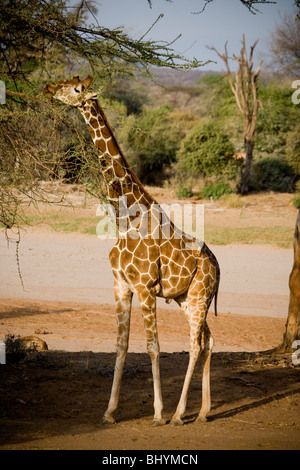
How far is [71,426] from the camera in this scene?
5438 millimetres

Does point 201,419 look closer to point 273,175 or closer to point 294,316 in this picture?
point 294,316

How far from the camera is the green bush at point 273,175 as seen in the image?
3130cm

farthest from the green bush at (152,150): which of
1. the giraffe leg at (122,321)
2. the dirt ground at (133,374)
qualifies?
the giraffe leg at (122,321)

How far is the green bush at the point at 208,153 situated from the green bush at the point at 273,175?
1.78m

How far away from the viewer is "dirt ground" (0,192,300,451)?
5.28m

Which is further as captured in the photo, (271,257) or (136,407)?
(271,257)

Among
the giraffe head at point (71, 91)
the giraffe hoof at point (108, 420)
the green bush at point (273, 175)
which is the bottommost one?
the giraffe hoof at point (108, 420)

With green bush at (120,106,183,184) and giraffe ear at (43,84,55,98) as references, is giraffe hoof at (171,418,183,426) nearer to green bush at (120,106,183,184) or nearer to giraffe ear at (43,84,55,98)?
giraffe ear at (43,84,55,98)

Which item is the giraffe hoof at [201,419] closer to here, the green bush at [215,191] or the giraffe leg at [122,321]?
the giraffe leg at [122,321]

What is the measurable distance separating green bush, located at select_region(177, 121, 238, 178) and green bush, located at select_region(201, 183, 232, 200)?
260 centimetres

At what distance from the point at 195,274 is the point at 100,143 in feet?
5.47

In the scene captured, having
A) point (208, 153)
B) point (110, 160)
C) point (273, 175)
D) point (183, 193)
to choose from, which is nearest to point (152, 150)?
point (208, 153)

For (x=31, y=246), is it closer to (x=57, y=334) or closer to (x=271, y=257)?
(x=271, y=257)
